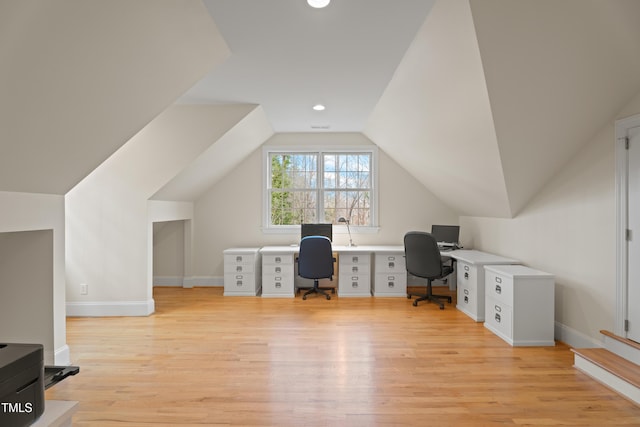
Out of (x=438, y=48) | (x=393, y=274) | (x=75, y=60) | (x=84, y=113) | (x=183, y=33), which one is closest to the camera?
(x=75, y=60)

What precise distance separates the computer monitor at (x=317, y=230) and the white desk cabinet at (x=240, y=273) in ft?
2.65

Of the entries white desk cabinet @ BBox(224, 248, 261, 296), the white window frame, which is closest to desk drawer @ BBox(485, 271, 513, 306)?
the white window frame

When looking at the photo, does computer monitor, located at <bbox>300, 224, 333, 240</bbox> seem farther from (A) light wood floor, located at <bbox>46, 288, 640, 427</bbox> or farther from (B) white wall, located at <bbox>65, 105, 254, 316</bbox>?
(B) white wall, located at <bbox>65, 105, 254, 316</bbox>

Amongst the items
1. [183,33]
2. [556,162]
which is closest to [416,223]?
[556,162]

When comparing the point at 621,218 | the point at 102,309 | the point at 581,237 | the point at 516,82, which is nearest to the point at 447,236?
the point at 581,237

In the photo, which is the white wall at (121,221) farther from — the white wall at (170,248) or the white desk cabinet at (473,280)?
the white desk cabinet at (473,280)

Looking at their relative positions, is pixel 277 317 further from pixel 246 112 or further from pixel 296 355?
pixel 246 112

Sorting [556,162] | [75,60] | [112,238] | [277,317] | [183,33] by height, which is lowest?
[277,317]

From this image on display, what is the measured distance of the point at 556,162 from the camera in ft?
11.3

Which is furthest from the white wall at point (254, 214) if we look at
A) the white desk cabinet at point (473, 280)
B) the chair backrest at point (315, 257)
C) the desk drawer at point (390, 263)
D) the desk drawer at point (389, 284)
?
the white desk cabinet at point (473, 280)

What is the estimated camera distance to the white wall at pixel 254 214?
622 cm

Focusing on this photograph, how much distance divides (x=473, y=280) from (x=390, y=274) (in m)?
1.37

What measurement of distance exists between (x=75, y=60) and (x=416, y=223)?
206 inches

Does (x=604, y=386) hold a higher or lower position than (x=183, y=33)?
lower
